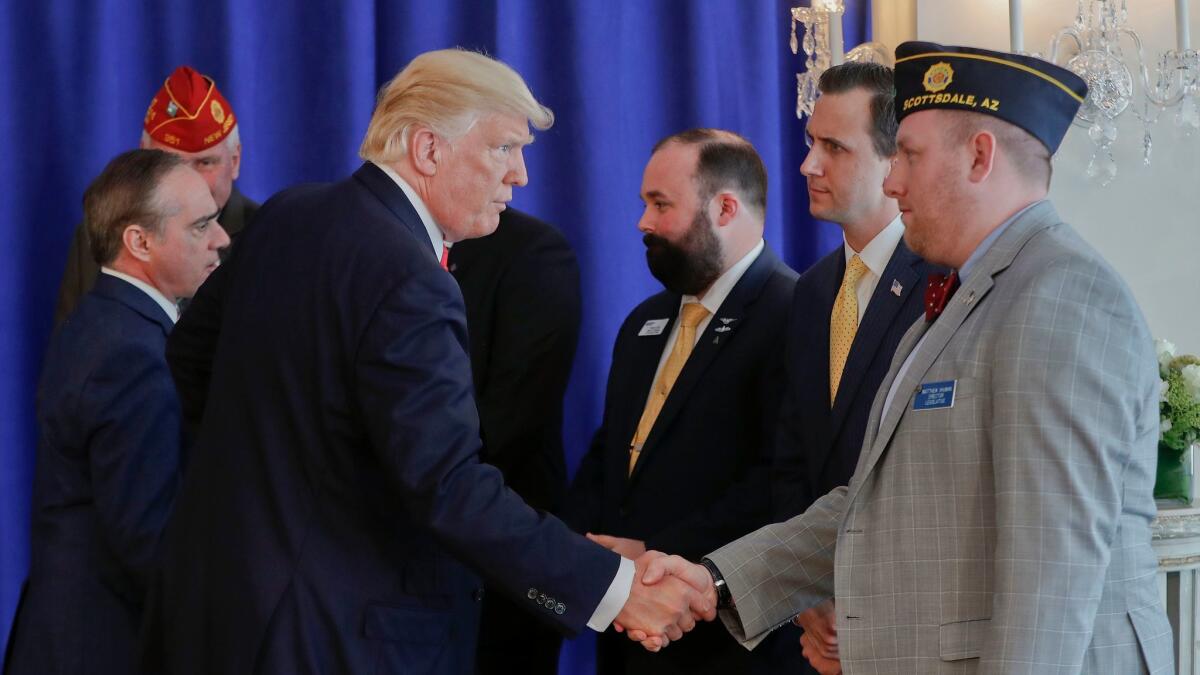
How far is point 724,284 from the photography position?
346 cm

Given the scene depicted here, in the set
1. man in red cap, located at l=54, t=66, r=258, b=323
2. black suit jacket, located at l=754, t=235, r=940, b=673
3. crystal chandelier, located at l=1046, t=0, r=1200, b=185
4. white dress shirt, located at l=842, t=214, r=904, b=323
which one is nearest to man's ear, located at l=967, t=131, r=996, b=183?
black suit jacket, located at l=754, t=235, r=940, b=673

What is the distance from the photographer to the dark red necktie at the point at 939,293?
212cm

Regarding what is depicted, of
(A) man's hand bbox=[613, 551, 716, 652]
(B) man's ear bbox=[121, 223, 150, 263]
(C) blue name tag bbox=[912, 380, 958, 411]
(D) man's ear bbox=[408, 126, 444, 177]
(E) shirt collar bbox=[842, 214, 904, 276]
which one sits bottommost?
(A) man's hand bbox=[613, 551, 716, 652]

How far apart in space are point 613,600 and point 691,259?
132 centimetres

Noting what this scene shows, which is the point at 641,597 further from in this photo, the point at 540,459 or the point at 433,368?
the point at 540,459

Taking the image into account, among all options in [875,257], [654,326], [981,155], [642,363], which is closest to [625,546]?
[642,363]

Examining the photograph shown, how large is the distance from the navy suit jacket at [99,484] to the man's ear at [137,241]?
11 cm

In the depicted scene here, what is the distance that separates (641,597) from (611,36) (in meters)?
2.48

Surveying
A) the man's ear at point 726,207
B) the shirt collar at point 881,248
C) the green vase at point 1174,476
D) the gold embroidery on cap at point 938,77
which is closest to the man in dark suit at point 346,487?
the gold embroidery on cap at point 938,77

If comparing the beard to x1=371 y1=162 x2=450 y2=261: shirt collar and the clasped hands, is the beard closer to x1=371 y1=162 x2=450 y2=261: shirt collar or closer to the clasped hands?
the clasped hands

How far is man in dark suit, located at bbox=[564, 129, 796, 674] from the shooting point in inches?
124

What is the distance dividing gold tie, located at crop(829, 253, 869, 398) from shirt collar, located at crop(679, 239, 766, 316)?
1.68 ft

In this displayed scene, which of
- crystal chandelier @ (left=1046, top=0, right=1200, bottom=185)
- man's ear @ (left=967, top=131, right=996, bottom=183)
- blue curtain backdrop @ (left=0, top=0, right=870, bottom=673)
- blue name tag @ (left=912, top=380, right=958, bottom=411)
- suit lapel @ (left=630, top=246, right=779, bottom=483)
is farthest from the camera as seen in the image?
blue curtain backdrop @ (left=0, top=0, right=870, bottom=673)

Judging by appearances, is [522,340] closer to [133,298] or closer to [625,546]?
[625,546]
